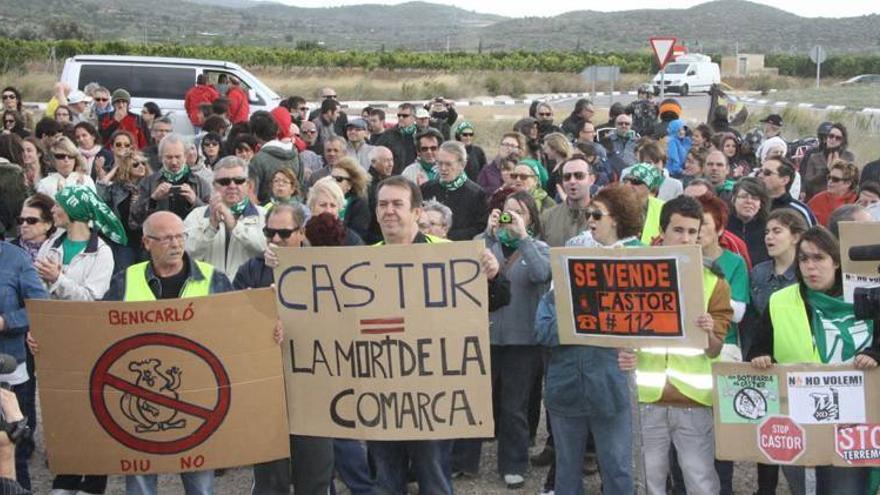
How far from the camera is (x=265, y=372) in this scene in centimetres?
585

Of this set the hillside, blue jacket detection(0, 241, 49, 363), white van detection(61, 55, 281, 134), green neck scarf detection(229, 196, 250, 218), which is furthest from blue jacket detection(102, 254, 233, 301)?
the hillside

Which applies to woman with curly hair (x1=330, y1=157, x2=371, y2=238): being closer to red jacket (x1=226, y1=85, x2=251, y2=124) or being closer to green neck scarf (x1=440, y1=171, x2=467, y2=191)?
green neck scarf (x1=440, y1=171, x2=467, y2=191)

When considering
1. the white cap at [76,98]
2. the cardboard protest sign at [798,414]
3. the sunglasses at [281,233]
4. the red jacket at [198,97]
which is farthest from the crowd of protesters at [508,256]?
the white cap at [76,98]

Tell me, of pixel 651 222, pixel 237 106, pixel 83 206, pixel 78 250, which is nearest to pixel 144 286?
pixel 78 250

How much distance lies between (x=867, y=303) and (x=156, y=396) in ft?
10.8

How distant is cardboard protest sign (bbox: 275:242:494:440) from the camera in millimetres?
5738

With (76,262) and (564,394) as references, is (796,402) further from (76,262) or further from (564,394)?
(76,262)

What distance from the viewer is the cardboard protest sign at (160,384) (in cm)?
575

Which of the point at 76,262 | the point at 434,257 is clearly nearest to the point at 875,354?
the point at 434,257

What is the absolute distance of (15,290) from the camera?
6648mm

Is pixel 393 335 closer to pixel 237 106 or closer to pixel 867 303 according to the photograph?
pixel 867 303

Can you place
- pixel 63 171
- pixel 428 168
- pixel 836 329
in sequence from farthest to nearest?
pixel 428 168 < pixel 63 171 < pixel 836 329

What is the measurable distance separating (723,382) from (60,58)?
50.9 metres

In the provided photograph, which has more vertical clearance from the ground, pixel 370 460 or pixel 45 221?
pixel 45 221
